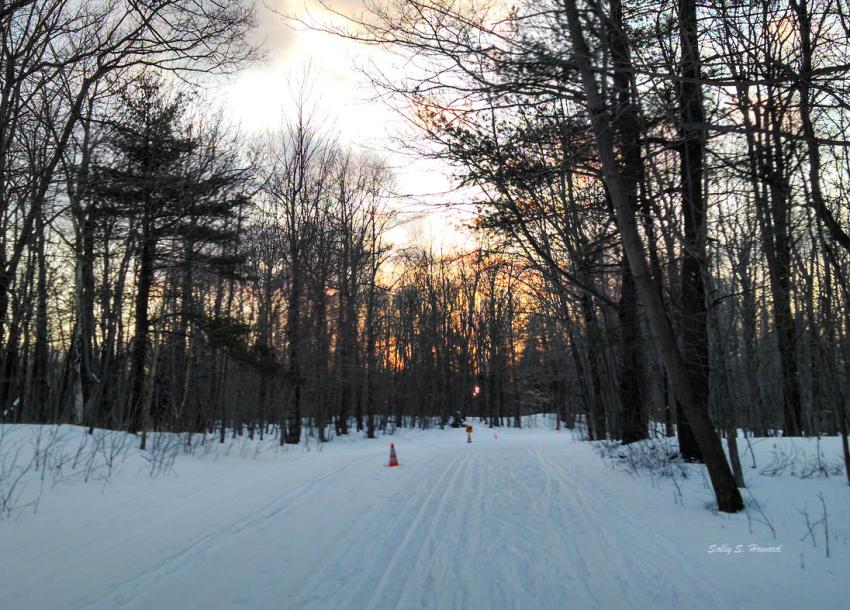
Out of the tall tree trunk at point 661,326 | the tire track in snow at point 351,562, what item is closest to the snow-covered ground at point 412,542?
the tire track in snow at point 351,562

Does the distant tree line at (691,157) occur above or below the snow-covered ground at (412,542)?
above

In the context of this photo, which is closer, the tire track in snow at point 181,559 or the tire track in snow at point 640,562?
the tire track in snow at point 181,559

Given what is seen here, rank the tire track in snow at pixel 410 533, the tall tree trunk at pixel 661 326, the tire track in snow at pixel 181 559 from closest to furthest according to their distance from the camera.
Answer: the tire track in snow at pixel 181 559 → the tire track in snow at pixel 410 533 → the tall tree trunk at pixel 661 326

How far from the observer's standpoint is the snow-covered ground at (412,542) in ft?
12.8

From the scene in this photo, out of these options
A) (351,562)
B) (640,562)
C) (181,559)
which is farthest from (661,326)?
(181,559)

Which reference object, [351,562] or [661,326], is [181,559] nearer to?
[351,562]

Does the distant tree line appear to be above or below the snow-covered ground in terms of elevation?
above

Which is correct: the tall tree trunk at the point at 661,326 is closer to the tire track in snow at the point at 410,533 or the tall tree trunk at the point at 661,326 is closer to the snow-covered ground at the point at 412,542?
the snow-covered ground at the point at 412,542

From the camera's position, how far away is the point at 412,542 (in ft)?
17.6

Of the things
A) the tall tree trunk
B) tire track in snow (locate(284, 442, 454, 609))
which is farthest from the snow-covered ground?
the tall tree trunk

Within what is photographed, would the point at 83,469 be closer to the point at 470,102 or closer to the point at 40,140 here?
the point at 40,140

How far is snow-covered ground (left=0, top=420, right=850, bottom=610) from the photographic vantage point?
390cm

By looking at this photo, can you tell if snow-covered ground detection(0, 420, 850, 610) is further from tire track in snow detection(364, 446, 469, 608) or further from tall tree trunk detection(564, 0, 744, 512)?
tall tree trunk detection(564, 0, 744, 512)

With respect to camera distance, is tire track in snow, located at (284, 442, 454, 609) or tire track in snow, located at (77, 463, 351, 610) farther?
tire track in snow, located at (284, 442, 454, 609)
